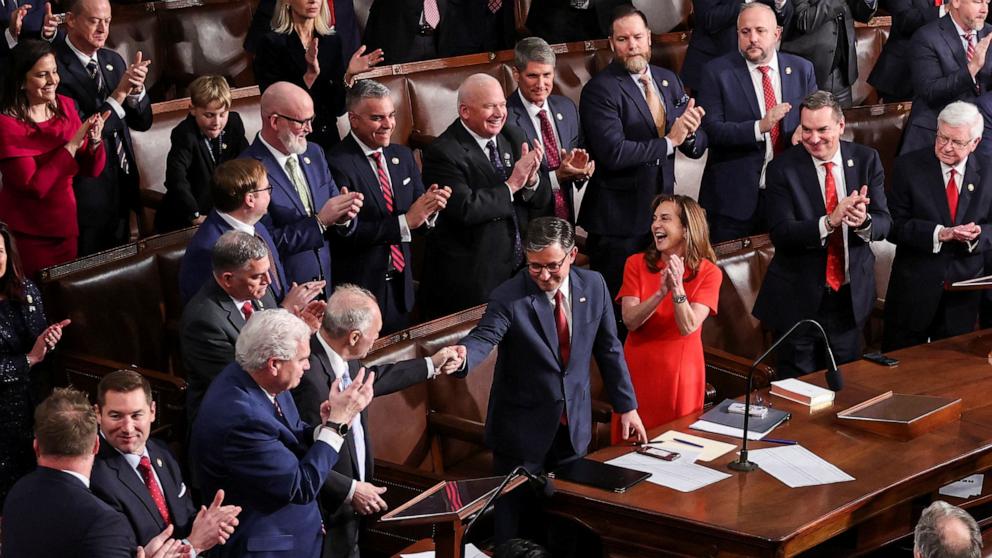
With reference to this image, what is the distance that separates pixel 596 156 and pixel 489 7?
1.69 metres

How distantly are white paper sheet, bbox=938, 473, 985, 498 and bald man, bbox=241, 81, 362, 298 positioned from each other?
233 centimetres

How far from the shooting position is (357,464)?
4.07 m

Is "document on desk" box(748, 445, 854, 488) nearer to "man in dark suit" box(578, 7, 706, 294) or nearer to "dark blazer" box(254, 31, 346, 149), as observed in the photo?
"man in dark suit" box(578, 7, 706, 294)

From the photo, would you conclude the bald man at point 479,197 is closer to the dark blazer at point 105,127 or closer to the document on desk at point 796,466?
the dark blazer at point 105,127

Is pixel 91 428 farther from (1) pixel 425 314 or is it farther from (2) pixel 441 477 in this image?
(1) pixel 425 314

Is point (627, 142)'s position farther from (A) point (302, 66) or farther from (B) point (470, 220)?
(A) point (302, 66)

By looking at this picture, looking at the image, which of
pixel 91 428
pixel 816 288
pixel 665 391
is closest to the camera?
pixel 91 428

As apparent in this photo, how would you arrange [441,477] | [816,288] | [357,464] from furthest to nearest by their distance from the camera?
[816,288], [441,477], [357,464]

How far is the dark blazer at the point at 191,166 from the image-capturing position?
559cm

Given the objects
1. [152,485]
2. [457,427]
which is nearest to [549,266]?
[457,427]

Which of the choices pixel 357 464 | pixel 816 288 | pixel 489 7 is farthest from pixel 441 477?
pixel 489 7

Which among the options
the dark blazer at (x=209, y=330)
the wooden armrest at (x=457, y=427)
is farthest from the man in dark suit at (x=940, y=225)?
the dark blazer at (x=209, y=330)

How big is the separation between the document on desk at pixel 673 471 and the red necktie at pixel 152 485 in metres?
1.37

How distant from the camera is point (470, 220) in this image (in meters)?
5.36
